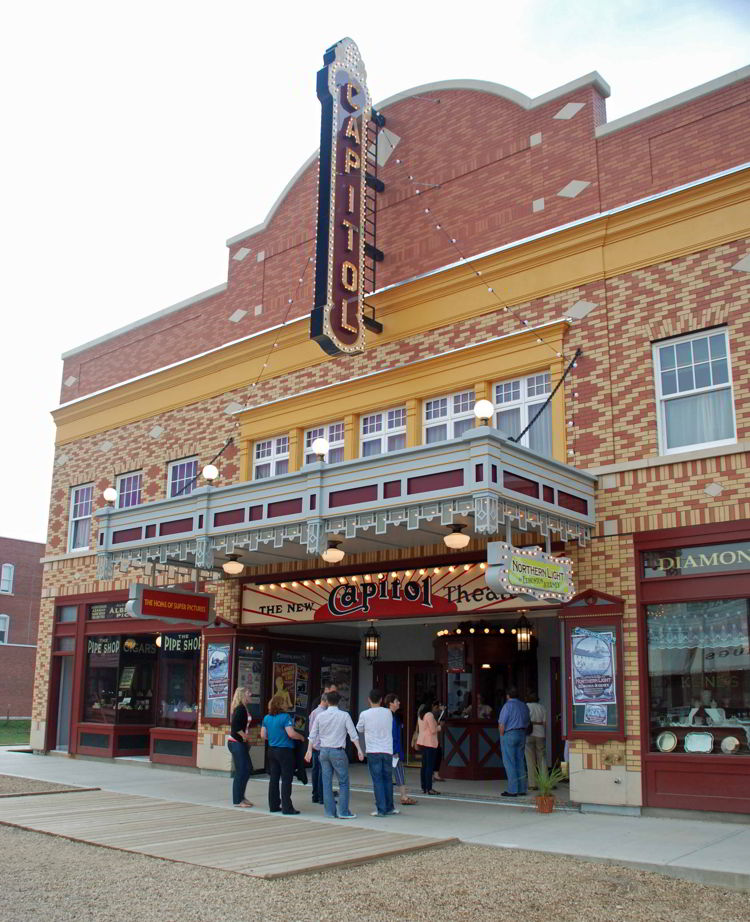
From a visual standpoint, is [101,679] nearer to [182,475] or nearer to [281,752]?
[182,475]

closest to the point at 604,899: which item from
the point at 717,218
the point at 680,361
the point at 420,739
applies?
the point at 420,739

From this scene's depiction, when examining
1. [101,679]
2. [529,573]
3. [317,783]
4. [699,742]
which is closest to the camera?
[529,573]

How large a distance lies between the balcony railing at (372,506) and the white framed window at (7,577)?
137ft

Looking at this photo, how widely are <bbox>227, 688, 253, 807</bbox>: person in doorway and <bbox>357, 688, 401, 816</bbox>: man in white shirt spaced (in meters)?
1.74

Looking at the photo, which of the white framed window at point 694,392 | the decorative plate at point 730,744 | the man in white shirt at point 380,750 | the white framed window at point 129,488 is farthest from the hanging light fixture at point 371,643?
the decorative plate at point 730,744

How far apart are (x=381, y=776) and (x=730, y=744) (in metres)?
4.43

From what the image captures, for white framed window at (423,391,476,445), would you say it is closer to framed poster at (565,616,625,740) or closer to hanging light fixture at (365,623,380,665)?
framed poster at (565,616,625,740)

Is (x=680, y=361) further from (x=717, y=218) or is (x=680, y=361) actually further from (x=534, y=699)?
(x=534, y=699)

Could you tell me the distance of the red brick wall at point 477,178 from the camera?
13.6 m

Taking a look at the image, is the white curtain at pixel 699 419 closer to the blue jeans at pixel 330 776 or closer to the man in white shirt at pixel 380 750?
the man in white shirt at pixel 380 750

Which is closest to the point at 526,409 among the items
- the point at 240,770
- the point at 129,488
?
the point at 240,770

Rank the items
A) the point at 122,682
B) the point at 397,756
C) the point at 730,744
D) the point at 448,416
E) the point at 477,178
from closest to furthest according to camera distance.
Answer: the point at 730,744, the point at 397,756, the point at 448,416, the point at 477,178, the point at 122,682

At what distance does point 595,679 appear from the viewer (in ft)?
41.2

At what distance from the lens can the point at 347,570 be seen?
15.8 meters
